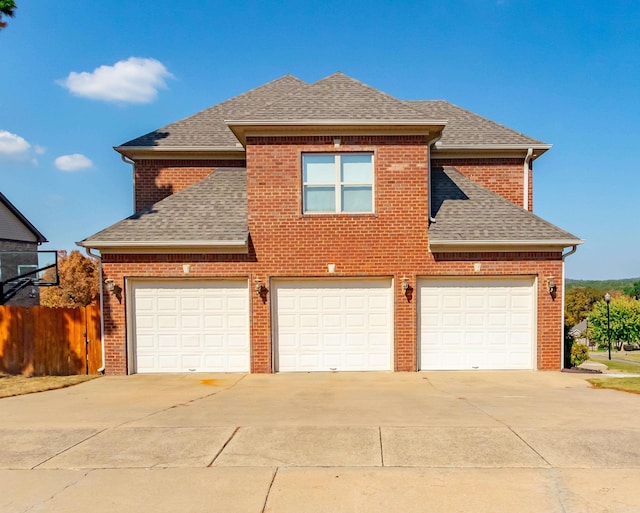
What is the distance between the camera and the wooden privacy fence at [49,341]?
11.2 metres

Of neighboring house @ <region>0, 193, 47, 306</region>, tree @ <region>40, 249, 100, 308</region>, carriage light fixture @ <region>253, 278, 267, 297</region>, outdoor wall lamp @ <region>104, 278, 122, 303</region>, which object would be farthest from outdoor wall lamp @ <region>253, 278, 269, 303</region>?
tree @ <region>40, 249, 100, 308</region>

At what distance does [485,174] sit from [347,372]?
735 centimetres

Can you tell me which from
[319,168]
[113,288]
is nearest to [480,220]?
[319,168]

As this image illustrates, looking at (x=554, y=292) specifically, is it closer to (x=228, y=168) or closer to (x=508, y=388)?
(x=508, y=388)

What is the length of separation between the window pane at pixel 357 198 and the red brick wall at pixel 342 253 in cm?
21

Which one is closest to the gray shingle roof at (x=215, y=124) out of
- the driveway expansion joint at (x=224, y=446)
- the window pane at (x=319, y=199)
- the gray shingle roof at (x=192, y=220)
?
the gray shingle roof at (x=192, y=220)

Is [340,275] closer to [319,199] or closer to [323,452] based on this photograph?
[319,199]

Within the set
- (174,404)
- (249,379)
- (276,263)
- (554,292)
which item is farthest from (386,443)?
(554,292)

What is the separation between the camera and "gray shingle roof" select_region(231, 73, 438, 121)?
10727mm

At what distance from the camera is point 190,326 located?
432 inches

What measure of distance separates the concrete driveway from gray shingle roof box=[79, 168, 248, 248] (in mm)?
3776

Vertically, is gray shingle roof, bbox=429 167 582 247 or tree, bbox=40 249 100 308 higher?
gray shingle roof, bbox=429 167 582 247

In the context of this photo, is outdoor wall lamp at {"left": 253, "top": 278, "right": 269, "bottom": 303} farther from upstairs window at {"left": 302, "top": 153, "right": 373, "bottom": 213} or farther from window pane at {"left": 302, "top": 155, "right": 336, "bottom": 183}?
window pane at {"left": 302, "top": 155, "right": 336, "bottom": 183}

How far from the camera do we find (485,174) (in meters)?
13.2
